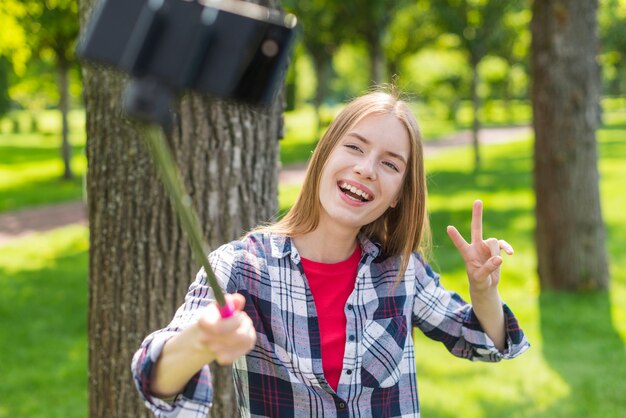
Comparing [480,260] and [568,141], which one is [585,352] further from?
[480,260]

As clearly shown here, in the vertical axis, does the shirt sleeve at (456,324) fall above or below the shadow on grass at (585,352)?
above

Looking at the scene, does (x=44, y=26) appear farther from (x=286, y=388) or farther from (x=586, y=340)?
(x=286, y=388)

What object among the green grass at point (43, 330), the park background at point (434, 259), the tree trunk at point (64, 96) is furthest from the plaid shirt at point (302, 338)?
the tree trunk at point (64, 96)

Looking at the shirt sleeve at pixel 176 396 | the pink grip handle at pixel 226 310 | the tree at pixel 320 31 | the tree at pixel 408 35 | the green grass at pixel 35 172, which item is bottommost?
the shirt sleeve at pixel 176 396

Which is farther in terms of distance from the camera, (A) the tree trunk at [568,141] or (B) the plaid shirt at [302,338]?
(A) the tree trunk at [568,141]

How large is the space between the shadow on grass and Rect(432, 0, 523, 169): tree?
10.0m

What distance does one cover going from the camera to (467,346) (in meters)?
2.15

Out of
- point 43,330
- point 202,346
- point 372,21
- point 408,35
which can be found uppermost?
point 408,35

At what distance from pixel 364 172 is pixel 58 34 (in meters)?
12.5

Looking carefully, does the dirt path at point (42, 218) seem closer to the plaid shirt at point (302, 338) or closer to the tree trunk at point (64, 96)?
the tree trunk at point (64, 96)

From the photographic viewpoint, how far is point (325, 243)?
2.02 meters

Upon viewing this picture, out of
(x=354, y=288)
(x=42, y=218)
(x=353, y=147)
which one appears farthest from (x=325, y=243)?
(x=42, y=218)

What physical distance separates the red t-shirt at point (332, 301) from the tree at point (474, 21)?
14.4 m

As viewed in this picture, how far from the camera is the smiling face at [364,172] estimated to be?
6.45 feet
